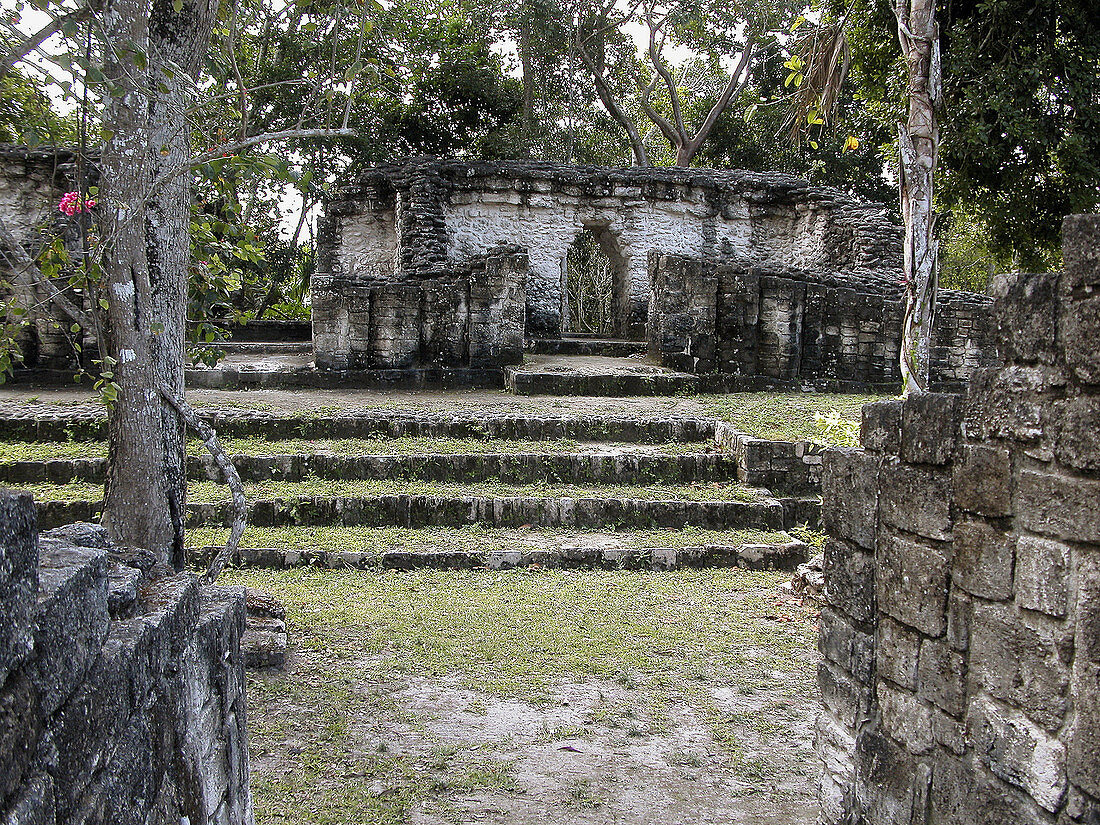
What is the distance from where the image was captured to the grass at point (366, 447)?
743 cm

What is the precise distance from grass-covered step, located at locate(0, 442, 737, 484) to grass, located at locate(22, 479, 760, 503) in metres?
0.09

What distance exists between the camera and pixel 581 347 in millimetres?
13359

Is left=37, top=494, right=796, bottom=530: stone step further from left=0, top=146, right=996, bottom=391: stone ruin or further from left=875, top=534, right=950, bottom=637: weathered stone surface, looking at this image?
left=875, top=534, right=950, bottom=637: weathered stone surface

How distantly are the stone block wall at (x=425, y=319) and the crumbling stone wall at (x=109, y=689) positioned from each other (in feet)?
27.4

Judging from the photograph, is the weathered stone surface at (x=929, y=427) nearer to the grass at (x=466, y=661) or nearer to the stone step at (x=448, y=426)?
the grass at (x=466, y=661)

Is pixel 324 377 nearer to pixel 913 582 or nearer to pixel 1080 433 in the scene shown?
pixel 913 582

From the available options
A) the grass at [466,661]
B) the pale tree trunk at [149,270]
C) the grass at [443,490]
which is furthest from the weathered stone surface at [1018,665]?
the grass at [443,490]

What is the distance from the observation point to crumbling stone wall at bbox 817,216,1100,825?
207 centimetres

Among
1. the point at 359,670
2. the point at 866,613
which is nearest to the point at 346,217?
the point at 359,670

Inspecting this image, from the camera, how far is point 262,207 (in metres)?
4.48

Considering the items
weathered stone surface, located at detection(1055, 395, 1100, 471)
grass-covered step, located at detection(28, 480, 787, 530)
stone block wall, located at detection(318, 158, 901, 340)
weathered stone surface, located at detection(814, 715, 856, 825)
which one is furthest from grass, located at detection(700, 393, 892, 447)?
stone block wall, located at detection(318, 158, 901, 340)

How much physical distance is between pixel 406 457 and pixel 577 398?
3.10 m

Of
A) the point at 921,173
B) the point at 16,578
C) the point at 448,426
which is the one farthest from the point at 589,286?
the point at 16,578

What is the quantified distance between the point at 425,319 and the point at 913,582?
894 cm
